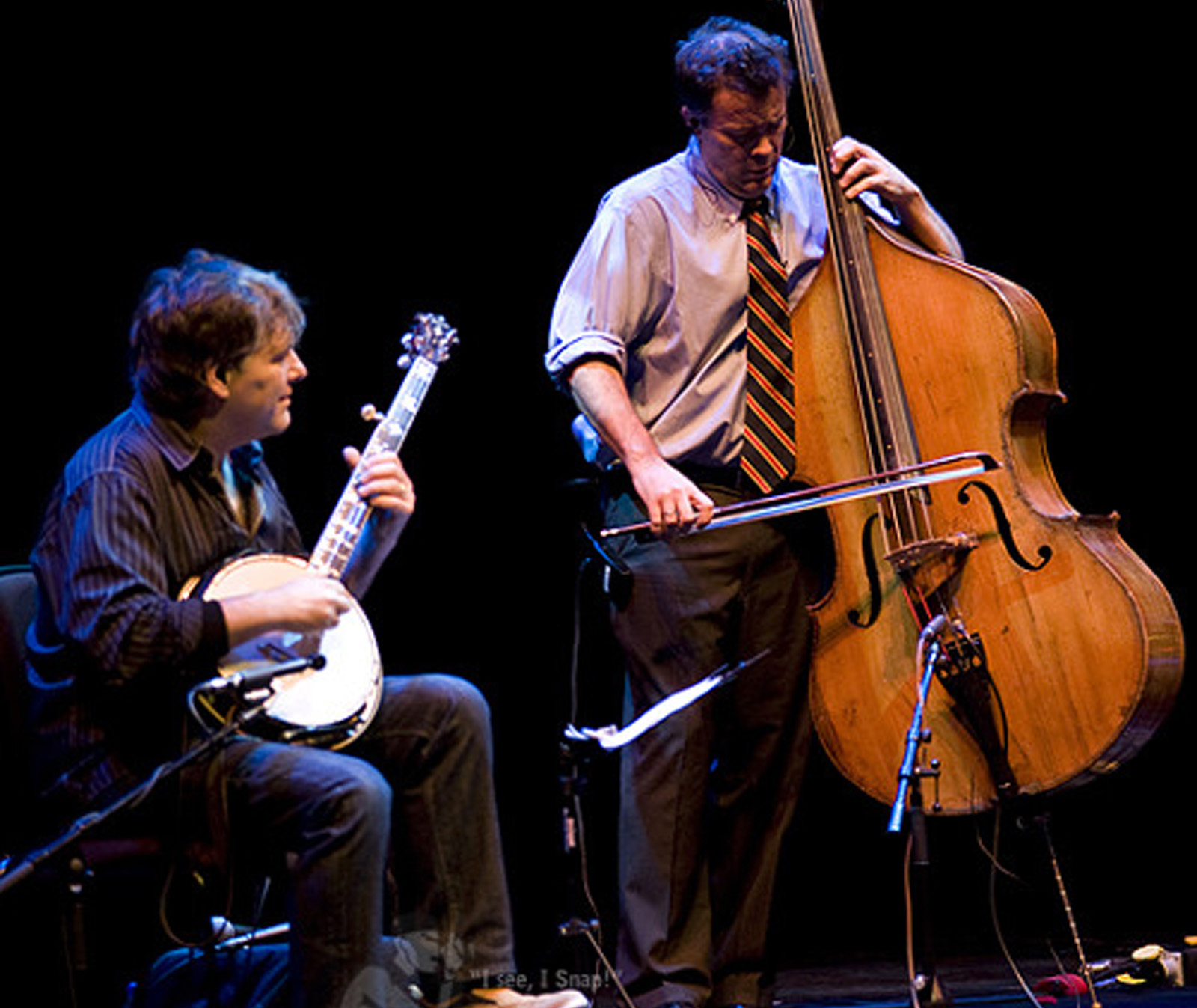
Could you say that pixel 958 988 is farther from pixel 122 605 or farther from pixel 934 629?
pixel 122 605

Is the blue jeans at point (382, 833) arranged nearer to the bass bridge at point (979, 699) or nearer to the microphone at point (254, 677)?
the microphone at point (254, 677)

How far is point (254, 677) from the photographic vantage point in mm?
2268

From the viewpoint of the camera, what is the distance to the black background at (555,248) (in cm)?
407

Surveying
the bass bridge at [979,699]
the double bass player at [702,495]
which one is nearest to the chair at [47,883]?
the double bass player at [702,495]

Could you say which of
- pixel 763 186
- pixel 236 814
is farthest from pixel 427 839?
pixel 763 186

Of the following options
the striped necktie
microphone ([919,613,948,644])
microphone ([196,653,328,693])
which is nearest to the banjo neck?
microphone ([196,653,328,693])

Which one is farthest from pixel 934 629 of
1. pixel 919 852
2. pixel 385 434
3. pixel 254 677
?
pixel 254 677

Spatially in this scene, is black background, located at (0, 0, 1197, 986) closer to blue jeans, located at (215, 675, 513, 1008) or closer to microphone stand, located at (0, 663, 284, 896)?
blue jeans, located at (215, 675, 513, 1008)

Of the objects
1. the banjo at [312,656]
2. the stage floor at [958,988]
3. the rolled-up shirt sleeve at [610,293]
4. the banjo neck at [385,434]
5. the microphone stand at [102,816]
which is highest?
the rolled-up shirt sleeve at [610,293]

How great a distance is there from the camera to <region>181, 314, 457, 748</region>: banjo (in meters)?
2.51

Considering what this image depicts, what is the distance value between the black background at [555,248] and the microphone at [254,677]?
1.74 m

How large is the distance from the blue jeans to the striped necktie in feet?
2.51

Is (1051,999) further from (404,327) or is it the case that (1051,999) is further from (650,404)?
(404,327)

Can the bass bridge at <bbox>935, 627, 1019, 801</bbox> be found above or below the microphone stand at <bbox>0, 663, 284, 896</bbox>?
below
